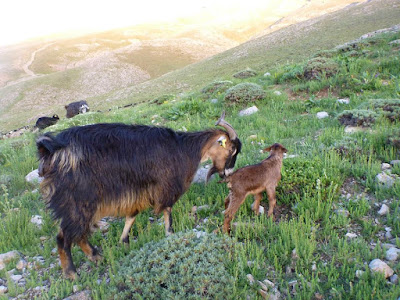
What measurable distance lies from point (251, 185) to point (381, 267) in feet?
6.46

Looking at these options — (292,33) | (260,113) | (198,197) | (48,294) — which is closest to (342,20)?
(292,33)

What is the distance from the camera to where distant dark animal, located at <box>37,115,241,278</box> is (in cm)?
393

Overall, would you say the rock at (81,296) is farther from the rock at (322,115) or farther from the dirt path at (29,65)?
the dirt path at (29,65)

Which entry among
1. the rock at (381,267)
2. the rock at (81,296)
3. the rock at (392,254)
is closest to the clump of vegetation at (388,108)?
the rock at (392,254)

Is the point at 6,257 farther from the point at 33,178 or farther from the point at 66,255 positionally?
the point at 33,178

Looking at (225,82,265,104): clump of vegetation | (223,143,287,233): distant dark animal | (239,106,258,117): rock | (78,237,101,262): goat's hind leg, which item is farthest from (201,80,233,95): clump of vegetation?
(78,237,101,262): goat's hind leg

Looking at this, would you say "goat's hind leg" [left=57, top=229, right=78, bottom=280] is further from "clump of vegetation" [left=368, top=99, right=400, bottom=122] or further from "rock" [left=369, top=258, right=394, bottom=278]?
"clump of vegetation" [left=368, top=99, right=400, bottom=122]

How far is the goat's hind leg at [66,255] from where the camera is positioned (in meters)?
3.99

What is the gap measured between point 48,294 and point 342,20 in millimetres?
44424

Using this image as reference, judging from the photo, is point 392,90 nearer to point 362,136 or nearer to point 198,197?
point 362,136

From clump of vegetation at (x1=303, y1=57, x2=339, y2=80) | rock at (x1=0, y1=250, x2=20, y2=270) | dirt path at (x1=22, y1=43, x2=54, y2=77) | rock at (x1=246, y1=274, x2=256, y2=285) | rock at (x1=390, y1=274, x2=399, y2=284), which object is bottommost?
rock at (x1=246, y1=274, x2=256, y2=285)

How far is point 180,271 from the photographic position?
3279 mm

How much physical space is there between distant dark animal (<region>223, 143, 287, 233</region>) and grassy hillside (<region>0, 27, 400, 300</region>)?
245mm

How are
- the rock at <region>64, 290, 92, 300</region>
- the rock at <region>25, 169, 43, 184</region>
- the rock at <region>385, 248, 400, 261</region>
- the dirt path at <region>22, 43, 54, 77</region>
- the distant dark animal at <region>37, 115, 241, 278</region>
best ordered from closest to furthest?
1. the rock at <region>385, 248, 400, 261</region>
2. the rock at <region>64, 290, 92, 300</region>
3. the distant dark animal at <region>37, 115, 241, 278</region>
4. the rock at <region>25, 169, 43, 184</region>
5. the dirt path at <region>22, 43, 54, 77</region>
